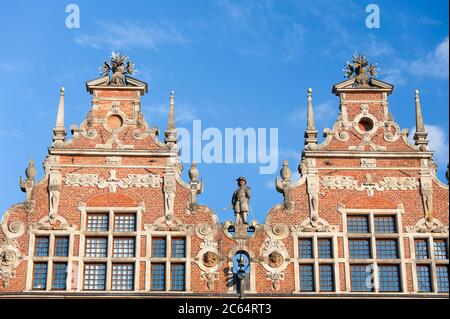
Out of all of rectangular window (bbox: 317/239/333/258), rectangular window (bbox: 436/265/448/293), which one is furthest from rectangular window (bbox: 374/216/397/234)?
rectangular window (bbox: 436/265/448/293)

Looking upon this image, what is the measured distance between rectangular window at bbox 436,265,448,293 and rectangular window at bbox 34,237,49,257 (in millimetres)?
10888

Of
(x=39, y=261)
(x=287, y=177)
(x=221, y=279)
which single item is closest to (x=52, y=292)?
(x=39, y=261)

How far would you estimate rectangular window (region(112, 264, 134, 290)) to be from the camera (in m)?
26.8

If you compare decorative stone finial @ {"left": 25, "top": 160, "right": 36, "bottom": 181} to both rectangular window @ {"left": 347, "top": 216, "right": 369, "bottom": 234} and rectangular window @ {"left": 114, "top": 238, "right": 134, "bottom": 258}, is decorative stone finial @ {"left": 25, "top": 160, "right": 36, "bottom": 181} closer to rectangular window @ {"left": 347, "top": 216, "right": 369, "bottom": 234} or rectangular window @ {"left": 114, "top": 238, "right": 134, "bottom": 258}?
rectangular window @ {"left": 114, "top": 238, "right": 134, "bottom": 258}

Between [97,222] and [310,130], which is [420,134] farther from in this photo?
[97,222]

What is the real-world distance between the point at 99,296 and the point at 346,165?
8.03 meters

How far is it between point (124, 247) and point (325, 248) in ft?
18.5

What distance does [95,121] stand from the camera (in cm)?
2886

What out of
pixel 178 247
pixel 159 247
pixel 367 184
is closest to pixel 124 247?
Result: pixel 159 247

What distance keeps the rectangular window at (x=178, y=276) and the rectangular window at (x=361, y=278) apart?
4.68 metres

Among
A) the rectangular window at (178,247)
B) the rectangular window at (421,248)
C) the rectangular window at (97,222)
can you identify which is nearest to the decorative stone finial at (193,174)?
the rectangular window at (178,247)

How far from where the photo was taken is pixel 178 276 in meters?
26.9

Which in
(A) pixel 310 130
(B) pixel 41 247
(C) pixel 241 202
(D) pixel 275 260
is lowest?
(D) pixel 275 260
